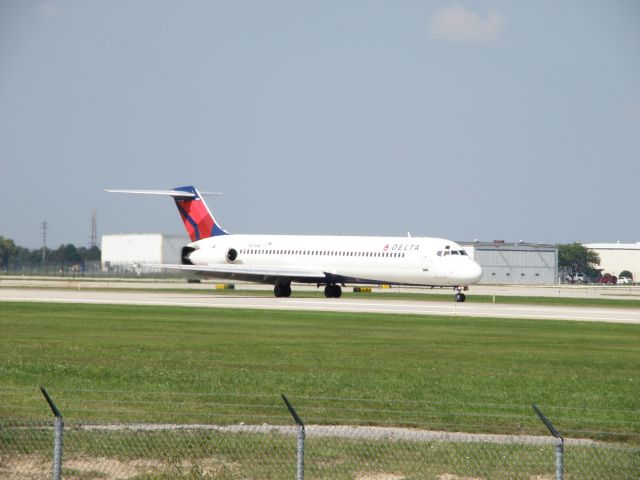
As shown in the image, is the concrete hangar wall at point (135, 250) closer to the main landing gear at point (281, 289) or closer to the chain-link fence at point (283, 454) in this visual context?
the main landing gear at point (281, 289)

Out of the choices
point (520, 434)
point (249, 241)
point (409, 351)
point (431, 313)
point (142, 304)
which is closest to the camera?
point (520, 434)

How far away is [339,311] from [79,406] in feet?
103

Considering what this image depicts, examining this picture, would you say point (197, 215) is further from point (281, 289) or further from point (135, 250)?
point (135, 250)

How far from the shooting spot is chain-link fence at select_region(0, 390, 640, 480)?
16516 mm

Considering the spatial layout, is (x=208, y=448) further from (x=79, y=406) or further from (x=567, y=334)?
(x=567, y=334)

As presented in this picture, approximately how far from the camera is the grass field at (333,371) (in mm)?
21219

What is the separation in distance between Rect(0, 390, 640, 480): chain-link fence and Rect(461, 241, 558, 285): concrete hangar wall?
145167 mm

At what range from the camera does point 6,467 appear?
16.7 m

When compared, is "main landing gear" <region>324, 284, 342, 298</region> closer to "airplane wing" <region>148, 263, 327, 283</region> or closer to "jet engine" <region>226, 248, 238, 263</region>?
"airplane wing" <region>148, 263, 327, 283</region>

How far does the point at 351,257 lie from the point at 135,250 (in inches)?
2984

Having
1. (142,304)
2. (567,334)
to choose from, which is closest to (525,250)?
(142,304)

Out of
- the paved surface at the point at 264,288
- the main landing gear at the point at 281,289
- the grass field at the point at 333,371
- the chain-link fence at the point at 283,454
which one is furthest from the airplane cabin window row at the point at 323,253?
the chain-link fence at the point at 283,454

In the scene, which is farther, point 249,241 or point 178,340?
point 249,241

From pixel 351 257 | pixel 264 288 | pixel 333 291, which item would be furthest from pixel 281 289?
pixel 264 288
